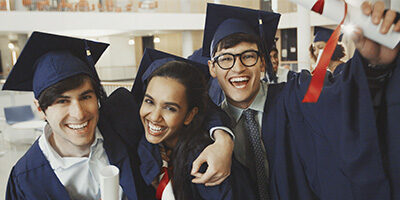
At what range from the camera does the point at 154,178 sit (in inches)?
62.4

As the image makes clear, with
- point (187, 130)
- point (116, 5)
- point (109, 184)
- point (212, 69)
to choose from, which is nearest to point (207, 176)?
point (187, 130)

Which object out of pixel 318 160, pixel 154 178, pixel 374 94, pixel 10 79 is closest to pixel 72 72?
pixel 10 79

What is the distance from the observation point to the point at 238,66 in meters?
1.68

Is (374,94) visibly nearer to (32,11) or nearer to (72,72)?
(72,72)

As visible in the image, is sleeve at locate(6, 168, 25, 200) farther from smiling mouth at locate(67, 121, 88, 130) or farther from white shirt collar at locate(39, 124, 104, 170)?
smiling mouth at locate(67, 121, 88, 130)

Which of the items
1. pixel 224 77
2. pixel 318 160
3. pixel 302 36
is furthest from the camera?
pixel 302 36

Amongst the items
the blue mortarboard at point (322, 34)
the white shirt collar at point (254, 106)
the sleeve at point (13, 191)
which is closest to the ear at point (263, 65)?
the white shirt collar at point (254, 106)

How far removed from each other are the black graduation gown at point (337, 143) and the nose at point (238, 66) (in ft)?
0.81

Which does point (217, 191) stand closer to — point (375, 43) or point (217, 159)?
point (217, 159)

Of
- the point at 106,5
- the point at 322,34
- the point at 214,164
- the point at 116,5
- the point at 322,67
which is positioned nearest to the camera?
the point at 322,67

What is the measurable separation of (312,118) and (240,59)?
47cm

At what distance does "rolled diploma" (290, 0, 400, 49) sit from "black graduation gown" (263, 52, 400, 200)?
22 cm

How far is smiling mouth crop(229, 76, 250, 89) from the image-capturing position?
67.3 inches

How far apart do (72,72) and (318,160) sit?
3.88ft
